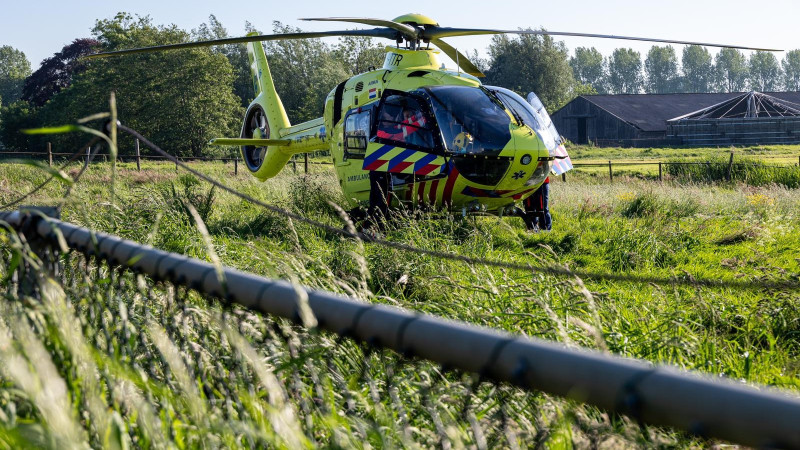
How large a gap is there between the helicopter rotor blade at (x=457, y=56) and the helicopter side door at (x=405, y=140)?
1.45 metres

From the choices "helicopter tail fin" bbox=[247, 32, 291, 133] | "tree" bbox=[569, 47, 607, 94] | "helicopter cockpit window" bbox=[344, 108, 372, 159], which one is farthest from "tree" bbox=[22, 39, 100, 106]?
"tree" bbox=[569, 47, 607, 94]

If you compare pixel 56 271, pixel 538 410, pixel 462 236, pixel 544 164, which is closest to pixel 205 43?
pixel 462 236

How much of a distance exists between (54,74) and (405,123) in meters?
67.4

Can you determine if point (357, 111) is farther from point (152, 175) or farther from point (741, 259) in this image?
point (152, 175)

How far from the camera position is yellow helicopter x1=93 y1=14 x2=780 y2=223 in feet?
32.6

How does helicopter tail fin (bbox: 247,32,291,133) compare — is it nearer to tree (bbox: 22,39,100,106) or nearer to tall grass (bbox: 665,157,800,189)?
tall grass (bbox: 665,157,800,189)

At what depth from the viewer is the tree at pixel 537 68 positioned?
78250 millimetres

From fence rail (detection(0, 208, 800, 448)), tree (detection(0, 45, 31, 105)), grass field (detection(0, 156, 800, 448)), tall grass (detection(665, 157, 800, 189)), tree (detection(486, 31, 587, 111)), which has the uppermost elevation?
tree (detection(0, 45, 31, 105))

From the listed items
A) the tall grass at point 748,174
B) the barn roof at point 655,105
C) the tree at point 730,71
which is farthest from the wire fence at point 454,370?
the tree at point 730,71

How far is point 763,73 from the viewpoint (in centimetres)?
17262

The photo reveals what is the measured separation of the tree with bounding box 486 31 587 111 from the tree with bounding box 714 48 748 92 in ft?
360

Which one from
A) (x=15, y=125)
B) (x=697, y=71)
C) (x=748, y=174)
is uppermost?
(x=697, y=71)

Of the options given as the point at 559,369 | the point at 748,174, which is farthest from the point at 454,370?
the point at 748,174

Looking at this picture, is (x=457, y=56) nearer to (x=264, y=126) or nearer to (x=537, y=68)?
(x=264, y=126)
